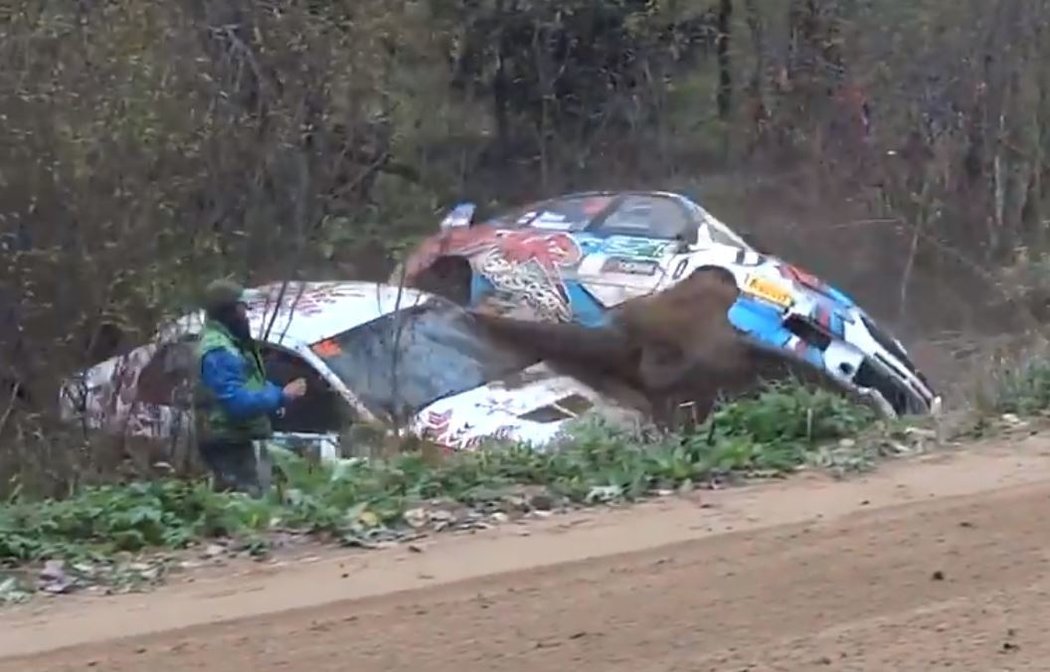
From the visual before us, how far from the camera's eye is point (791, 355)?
36.8 feet

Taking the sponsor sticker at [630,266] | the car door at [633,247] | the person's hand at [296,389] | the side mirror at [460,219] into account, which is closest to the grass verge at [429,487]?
the person's hand at [296,389]

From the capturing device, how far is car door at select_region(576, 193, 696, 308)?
12.2 metres

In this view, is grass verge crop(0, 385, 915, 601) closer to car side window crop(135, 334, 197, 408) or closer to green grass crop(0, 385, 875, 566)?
green grass crop(0, 385, 875, 566)

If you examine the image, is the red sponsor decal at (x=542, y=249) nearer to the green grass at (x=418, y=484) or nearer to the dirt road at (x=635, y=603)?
the green grass at (x=418, y=484)

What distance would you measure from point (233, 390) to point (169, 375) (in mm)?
1528

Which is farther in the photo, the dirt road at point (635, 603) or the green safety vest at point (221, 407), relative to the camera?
the green safety vest at point (221, 407)

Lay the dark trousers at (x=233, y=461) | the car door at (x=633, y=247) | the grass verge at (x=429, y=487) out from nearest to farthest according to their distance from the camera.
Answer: the grass verge at (x=429, y=487)
the dark trousers at (x=233, y=461)
the car door at (x=633, y=247)

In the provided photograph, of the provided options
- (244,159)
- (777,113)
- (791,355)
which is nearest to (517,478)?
(791,355)

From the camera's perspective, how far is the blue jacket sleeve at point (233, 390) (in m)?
9.06

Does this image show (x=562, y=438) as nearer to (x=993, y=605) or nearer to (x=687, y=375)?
(x=687, y=375)

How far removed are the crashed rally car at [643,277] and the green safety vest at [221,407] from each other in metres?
3.23

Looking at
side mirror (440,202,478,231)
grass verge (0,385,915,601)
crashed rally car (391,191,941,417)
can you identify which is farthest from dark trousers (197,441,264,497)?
side mirror (440,202,478,231)

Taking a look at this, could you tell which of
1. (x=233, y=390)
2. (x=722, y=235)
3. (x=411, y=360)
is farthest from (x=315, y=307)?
(x=722, y=235)

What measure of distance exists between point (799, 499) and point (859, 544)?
2.67 feet
